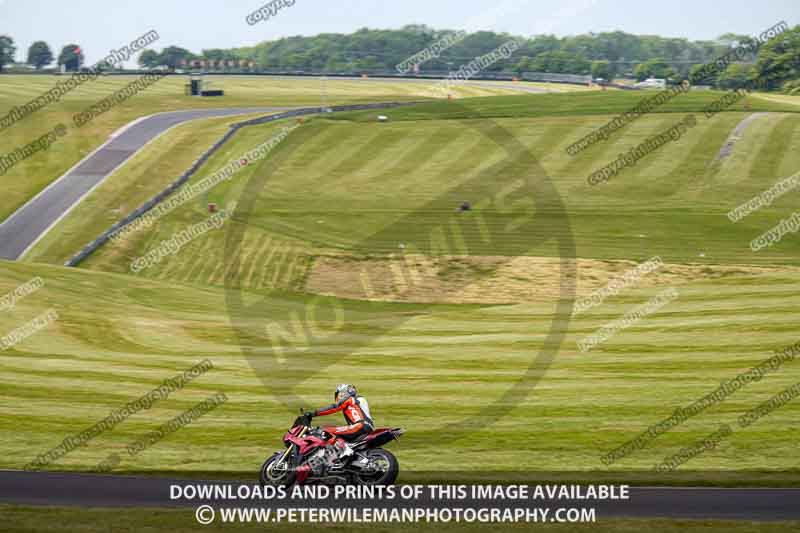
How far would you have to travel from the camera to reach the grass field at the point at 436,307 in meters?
22.7

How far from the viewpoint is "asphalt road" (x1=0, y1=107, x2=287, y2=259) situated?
180ft

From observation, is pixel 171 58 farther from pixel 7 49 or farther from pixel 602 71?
pixel 602 71

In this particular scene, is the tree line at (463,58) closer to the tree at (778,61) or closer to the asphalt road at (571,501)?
the tree at (778,61)

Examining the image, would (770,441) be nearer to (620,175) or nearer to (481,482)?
(481,482)

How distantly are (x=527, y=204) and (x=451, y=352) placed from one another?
3647 cm

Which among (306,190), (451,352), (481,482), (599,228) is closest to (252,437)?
(481,482)

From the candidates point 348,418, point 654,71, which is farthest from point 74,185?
point 654,71

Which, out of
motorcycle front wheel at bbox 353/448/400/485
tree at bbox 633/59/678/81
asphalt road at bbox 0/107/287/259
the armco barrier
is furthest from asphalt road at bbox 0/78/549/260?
tree at bbox 633/59/678/81

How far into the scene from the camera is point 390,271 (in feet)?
158

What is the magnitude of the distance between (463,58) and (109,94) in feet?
288

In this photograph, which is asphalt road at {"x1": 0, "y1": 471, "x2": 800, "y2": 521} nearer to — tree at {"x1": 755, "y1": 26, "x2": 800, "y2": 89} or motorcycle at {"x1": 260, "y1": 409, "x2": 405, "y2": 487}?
motorcycle at {"x1": 260, "y1": 409, "x2": 405, "y2": 487}

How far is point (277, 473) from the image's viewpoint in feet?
60.5

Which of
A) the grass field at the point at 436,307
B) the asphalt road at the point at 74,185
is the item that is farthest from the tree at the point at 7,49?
the grass field at the point at 436,307

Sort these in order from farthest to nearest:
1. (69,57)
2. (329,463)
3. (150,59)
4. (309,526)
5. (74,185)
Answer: (150,59)
(69,57)
(74,185)
(329,463)
(309,526)
